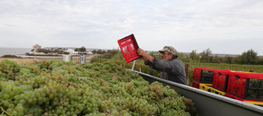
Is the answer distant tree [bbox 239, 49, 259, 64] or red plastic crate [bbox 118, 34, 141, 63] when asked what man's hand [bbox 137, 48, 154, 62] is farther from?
distant tree [bbox 239, 49, 259, 64]

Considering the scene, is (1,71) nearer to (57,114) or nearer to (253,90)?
(57,114)

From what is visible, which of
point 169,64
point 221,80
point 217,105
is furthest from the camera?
point 221,80

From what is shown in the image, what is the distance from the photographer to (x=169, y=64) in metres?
3.16

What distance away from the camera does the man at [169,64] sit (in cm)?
306

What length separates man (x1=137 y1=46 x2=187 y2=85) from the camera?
3.06 m

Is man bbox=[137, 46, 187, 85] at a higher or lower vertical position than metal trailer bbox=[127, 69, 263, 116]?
higher

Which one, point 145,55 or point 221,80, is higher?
point 145,55

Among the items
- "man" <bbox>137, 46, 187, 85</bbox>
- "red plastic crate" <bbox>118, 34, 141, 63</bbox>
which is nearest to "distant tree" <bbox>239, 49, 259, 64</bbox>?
"man" <bbox>137, 46, 187, 85</bbox>

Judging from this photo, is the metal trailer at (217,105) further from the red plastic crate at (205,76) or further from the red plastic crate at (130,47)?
the red plastic crate at (205,76)

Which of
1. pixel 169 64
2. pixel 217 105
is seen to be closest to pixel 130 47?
pixel 169 64

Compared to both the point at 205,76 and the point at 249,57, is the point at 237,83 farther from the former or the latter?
the point at 249,57

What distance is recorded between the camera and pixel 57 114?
95 centimetres

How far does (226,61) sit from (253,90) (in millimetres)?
28368

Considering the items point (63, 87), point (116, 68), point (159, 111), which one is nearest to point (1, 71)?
point (63, 87)
